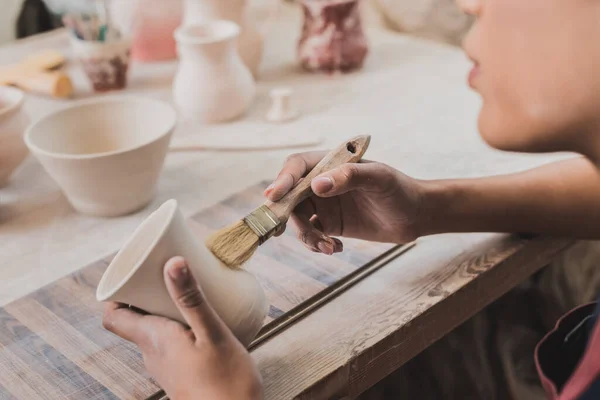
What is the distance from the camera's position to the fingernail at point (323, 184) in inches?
26.2

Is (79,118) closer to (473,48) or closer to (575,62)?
(473,48)

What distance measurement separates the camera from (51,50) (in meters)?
1.50

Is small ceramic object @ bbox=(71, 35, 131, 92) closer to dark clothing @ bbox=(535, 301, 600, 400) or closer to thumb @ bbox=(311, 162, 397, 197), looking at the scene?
thumb @ bbox=(311, 162, 397, 197)

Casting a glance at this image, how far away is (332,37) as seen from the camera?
1.34m

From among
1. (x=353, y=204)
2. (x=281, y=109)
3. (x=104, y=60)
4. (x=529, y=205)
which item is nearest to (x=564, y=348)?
(x=529, y=205)

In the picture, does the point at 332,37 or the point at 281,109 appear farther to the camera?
the point at 332,37

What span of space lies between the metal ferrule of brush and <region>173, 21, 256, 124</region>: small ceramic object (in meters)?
0.54

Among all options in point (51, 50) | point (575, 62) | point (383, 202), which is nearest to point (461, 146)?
point (383, 202)

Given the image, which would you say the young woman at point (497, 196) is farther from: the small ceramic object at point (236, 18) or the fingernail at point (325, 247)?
the small ceramic object at point (236, 18)

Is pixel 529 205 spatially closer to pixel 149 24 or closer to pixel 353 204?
pixel 353 204

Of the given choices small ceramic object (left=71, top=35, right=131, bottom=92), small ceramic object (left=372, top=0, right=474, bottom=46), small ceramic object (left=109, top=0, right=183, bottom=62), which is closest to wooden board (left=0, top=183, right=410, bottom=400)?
small ceramic object (left=71, top=35, right=131, bottom=92)

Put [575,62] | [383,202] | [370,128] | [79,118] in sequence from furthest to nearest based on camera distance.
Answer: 1. [370,128]
2. [79,118]
3. [383,202]
4. [575,62]

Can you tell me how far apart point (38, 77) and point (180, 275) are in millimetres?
921

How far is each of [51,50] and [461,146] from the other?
956 millimetres
